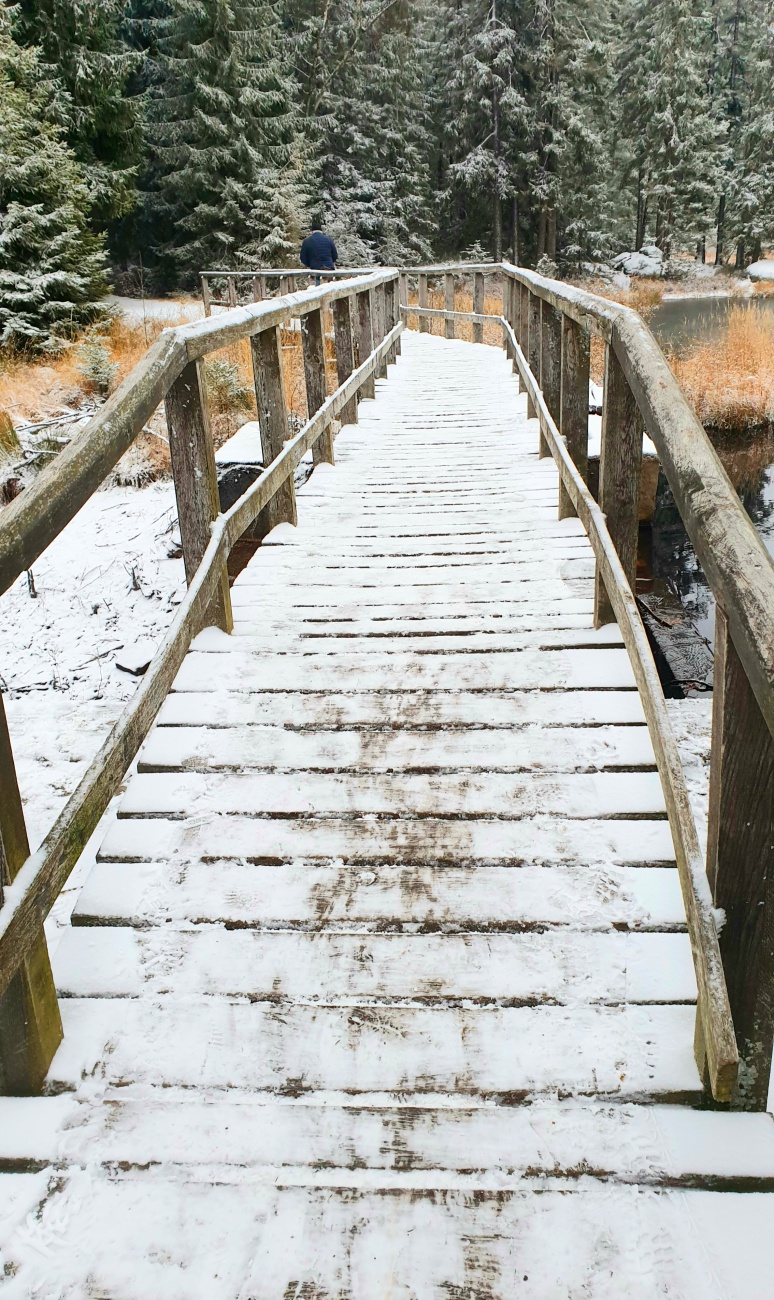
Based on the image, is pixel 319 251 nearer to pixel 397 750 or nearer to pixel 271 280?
pixel 271 280

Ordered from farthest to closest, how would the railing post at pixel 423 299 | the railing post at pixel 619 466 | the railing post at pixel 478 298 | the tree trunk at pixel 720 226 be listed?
the tree trunk at pixel 720 226, the railing post at pixel 423 299, the railing post at pixel 478 298, the railing post at pixel 619 466

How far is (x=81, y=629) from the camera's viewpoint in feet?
25.3

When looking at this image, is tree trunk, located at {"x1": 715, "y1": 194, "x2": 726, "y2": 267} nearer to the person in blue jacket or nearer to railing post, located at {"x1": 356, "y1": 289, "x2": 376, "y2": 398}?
the person in blue jacket

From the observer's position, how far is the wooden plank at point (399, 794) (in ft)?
8.64

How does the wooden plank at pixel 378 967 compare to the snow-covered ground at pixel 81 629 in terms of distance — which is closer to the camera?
the wooden plank at pixel 378 967

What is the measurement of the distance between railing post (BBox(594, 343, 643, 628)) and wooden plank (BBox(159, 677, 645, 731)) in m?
Result: 0.57

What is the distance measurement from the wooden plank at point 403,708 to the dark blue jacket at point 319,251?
12.3m

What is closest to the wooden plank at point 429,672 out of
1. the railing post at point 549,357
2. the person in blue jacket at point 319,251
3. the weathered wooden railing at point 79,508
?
the weathered wooden railing at point 79,508

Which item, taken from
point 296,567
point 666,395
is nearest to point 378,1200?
point 666,395

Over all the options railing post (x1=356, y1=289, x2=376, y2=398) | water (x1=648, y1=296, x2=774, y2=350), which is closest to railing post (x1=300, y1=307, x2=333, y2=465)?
railing post (x1=356, y1=289, x2=376, y2=398)

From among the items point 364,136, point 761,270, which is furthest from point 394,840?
point 761,270

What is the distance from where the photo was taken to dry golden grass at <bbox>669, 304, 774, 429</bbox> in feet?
46.2

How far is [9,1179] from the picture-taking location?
5.63 ft

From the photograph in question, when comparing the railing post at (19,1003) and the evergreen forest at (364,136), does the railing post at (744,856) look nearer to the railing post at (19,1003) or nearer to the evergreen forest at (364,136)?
the railing post at (19,1003)
